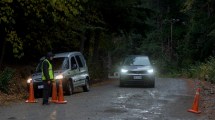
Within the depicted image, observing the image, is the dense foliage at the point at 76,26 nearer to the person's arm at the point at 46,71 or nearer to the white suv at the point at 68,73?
the white suv at the point at 68,73

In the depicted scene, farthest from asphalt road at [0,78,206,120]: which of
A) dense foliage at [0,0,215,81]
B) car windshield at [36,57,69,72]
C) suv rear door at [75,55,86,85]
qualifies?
dense foliage at [0,0,215,81]

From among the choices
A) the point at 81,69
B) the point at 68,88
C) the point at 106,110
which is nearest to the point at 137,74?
the point at 81,69

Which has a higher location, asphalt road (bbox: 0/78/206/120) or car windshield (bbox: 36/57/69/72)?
car windshield (bbox: 36/57/69/72)

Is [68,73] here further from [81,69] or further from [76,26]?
[76,26]

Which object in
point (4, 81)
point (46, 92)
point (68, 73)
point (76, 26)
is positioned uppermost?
point (76, 26)

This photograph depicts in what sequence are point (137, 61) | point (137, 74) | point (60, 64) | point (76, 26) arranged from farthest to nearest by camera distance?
point (76, 26) < point (137, 61) < point (137, 74) < point (60, 64)

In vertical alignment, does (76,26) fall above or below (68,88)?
above

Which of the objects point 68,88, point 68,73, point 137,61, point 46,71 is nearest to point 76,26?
point 137,61

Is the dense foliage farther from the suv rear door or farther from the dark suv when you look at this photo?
the dark suv

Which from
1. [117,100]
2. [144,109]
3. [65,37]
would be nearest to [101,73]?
[65,37]

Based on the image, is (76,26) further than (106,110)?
Yes

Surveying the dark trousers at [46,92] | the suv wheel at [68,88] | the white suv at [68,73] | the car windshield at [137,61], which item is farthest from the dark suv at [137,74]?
the dark trousers at [46,92]

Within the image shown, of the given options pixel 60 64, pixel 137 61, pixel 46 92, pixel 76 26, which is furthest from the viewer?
pixel 76 26

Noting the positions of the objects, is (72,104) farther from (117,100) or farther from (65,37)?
(65,37)
